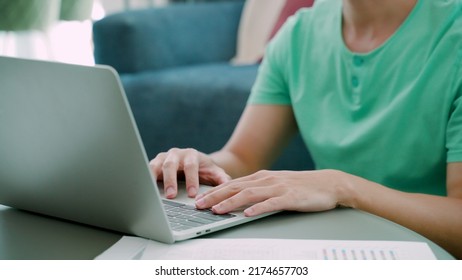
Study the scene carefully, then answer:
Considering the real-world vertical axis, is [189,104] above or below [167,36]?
below

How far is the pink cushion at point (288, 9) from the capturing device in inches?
80.8

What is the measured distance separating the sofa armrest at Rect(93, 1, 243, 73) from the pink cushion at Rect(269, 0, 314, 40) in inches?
13.6

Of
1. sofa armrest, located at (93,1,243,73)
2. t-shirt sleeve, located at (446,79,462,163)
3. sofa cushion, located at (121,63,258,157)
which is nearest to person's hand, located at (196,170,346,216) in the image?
t-shirt sleeve, located at (446,79,462,163)

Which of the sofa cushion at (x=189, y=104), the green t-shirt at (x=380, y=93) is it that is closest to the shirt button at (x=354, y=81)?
the green t-shirt at (x=380, y=93)

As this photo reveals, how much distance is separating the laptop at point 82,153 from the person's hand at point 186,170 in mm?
83

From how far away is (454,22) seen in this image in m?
1.06

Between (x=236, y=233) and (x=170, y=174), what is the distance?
0.18 m

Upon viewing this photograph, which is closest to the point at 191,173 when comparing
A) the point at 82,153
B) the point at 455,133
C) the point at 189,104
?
the point at 82,153

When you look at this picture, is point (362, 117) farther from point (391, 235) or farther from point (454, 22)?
point (391, 235)

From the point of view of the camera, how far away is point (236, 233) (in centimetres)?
75

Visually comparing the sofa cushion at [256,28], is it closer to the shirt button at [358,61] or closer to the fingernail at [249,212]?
the shirt button at [358,61]

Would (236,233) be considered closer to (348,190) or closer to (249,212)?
(249,212)
